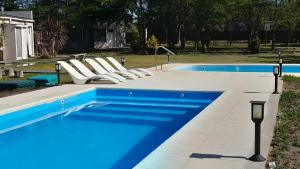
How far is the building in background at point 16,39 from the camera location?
1014 inches

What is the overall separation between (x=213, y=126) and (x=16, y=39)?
72.5ft

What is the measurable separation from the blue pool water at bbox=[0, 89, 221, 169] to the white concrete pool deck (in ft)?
1.19

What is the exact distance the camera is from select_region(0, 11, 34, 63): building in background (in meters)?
25.8

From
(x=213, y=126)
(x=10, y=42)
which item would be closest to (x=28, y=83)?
(x=213, y=126)

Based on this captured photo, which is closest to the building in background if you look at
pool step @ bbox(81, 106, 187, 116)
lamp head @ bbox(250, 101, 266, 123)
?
pool step @ bbox(81, 106, 187, 116)

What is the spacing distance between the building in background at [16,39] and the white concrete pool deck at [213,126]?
14.3m

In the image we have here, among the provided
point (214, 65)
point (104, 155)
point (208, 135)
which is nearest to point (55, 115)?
point (104, 155)

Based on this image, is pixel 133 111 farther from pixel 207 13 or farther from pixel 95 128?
pixel 207 13

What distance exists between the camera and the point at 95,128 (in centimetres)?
905

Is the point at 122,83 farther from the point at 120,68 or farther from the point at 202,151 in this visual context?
the point at 202,151

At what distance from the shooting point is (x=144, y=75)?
16156 millimetres

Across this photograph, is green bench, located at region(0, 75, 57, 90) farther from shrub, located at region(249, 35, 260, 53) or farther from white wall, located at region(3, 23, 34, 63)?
shrub, located at region(249, 35, 260, 53)

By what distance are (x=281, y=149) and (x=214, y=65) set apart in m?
16.2

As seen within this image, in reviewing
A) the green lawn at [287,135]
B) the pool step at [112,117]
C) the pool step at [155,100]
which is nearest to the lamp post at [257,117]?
the green lawn at [287,135]
